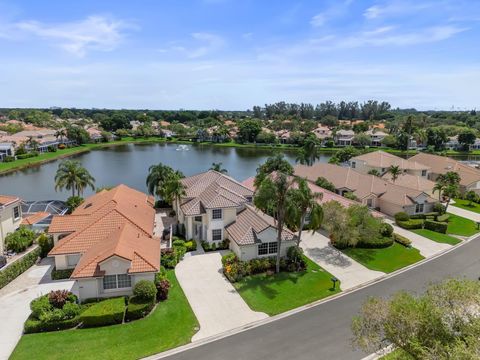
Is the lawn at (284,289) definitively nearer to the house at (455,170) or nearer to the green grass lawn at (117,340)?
the green grass lawn at (117,340)

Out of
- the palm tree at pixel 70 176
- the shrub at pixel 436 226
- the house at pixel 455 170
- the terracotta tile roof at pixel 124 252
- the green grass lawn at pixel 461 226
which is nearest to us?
the terracotta tile roof at pixel 124 252

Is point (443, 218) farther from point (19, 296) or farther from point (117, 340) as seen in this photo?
point (19, 296)

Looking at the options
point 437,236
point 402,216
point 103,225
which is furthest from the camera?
point 402,216

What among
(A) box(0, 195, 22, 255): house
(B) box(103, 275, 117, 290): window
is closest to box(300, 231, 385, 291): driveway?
(B) box(103, 275, 117, 290): window

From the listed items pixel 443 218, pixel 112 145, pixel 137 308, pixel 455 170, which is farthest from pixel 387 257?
pixel 112 145

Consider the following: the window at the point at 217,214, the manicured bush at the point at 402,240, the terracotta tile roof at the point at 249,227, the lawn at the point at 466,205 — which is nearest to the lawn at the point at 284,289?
the terracotta tile roof at the point at 249,227

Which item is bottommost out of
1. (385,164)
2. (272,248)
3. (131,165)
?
(131,165)

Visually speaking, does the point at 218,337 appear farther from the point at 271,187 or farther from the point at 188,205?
the point at 188,205
